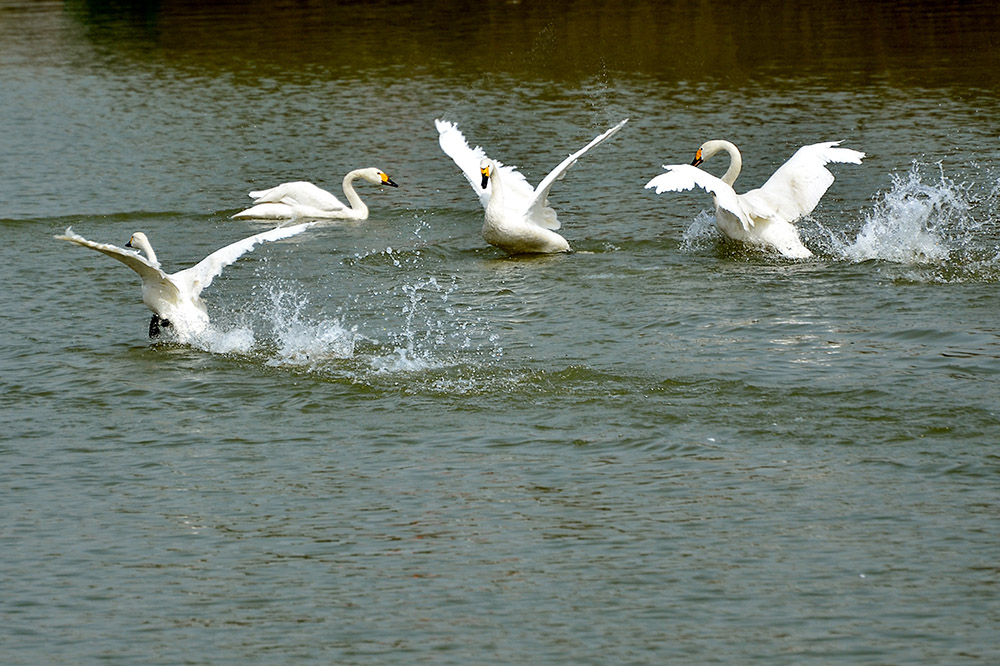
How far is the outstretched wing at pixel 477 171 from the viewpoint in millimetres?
14452

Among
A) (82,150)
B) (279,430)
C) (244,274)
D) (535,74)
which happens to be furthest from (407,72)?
(279,430)

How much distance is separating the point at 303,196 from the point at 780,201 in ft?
17.6

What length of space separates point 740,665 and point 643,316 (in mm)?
5537

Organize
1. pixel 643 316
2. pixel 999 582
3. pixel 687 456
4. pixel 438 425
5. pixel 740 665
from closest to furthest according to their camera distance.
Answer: pixel 740 665 < pixel 999 582 < pixel 687 456 < pixel 438 425 < pixel 643 316

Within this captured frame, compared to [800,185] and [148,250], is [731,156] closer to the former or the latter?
[800,185]

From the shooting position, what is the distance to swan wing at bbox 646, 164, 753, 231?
39.1 feet

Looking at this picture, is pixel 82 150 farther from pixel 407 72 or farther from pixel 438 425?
pixel 438 425

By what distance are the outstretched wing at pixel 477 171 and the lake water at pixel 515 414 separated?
0.59 meters

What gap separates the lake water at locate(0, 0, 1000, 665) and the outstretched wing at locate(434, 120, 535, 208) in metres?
0.59

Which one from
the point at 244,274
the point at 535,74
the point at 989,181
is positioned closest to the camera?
the point at 244,274

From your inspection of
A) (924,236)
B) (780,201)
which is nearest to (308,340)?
(780,201)

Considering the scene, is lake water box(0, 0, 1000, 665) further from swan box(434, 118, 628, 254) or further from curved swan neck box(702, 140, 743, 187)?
curved swan neck box(702, 140, 743, 187)

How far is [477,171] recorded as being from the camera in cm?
1490

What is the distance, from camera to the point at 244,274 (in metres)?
13.7
